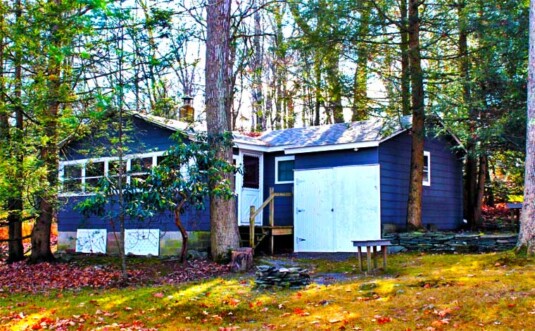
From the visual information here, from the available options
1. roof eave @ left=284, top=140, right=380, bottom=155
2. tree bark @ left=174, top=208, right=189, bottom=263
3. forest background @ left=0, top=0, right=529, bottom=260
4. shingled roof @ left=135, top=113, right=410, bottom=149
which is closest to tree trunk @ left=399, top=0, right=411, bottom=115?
forest background @ left=0, top=0, right=529, bottom=260

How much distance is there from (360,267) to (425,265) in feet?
4.20

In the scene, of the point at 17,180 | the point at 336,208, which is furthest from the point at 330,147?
the point at 17,180

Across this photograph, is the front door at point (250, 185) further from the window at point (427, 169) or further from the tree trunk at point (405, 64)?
the window at point (427, 169)

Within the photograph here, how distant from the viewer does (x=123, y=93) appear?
10.2 meters

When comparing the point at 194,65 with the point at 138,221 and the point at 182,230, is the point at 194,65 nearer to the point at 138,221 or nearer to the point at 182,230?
the point at 138,221

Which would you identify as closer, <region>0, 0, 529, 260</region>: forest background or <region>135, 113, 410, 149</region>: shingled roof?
<region>0, 0, 529, 260</region>: forest background

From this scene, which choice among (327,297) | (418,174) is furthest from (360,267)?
(418,174)

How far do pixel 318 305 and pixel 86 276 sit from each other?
5.87 m

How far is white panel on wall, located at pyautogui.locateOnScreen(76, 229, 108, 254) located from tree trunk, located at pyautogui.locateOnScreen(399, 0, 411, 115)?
8999 mm

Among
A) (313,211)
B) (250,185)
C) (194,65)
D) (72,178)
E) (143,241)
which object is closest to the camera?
(194,65)

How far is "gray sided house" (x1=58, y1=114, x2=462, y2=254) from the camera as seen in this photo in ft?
44.4

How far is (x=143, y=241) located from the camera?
47.2ft

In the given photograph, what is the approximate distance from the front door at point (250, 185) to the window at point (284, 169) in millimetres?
455

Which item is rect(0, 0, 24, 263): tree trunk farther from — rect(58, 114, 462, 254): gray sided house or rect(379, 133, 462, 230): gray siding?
rect(379, 133, 462, 230): gray siding
